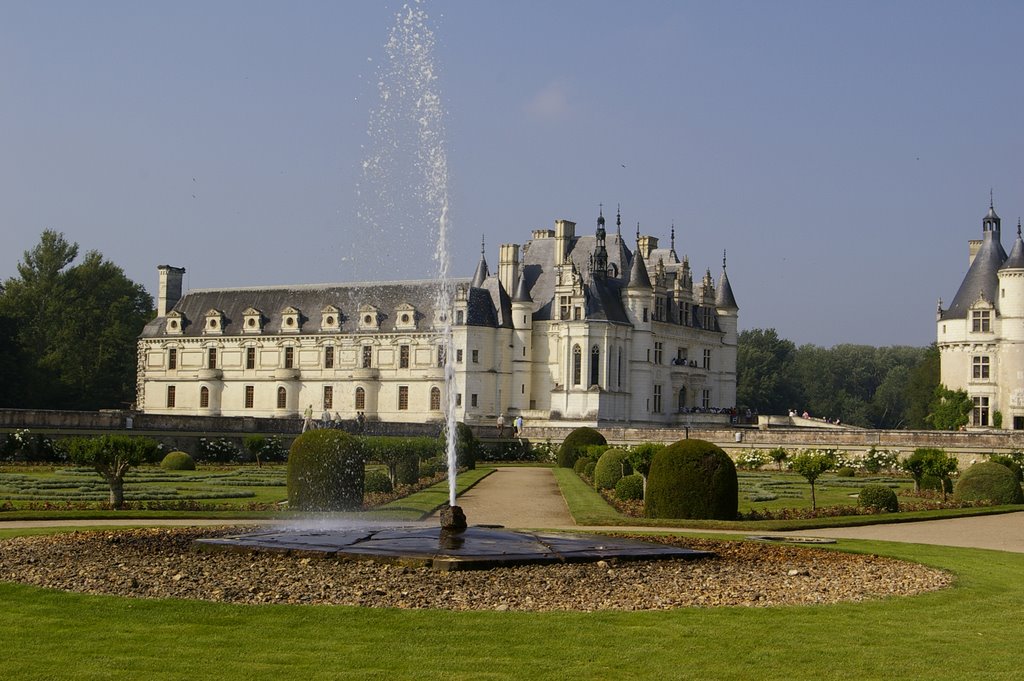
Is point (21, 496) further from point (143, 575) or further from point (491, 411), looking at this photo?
point (491, 411)

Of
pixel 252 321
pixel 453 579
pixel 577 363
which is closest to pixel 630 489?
pixel 453 579

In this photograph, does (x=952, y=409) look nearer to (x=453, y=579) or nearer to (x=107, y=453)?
(x=107, y=453)

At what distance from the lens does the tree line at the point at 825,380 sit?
99.9 meters

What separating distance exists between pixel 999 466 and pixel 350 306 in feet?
153

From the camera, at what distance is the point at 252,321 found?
237 feet

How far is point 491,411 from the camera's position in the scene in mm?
65125

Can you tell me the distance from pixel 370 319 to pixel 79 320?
58.8 feet

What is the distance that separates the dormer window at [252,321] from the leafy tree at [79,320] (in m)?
8.54

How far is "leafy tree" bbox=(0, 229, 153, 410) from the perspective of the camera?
73.2 m

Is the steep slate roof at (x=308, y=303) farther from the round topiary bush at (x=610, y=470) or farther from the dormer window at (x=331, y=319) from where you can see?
the round topiary bush at (x=610, y=470)

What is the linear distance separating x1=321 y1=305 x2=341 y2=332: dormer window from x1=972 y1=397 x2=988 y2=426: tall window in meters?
32.1

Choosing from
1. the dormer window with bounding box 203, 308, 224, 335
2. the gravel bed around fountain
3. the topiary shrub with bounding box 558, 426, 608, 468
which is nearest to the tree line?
the dormer window with bounding box 203, 308, 224, 335

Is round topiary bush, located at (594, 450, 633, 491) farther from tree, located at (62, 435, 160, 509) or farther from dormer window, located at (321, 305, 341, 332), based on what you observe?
dormer window, located at (321, 305, 341, 332)

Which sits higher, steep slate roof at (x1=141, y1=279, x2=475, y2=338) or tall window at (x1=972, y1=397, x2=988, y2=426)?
steep slate roof at (x1=141, y1=279, x2=475, y2=338)
